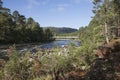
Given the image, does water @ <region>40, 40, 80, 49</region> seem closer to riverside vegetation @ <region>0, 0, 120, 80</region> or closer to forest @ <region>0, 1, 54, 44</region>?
riverside vegetation @ <region>0, 0, 120, 80</region>

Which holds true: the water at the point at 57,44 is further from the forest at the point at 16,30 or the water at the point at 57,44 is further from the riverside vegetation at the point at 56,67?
the forest at the point at 16,30

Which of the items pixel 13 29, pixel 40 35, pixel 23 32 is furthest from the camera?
pixel 40 35

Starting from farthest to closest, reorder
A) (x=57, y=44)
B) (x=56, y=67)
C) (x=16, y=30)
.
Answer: (x=16, y=30)
(x=57, y=44)
(x=56, y=67)

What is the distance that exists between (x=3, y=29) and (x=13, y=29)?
8.99 metres

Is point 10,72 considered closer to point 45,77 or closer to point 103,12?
point 45,77

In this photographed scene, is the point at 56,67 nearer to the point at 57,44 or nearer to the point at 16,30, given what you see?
the point at 57,44

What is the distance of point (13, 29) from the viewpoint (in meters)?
81.1

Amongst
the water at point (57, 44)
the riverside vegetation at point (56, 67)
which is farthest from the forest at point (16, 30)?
the riverside vegetation at point (56, 67)

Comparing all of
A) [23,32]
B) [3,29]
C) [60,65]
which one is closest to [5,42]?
[3,29]

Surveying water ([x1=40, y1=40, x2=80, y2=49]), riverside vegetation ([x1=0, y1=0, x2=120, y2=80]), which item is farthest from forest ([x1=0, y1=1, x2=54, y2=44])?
riverside vegetation ([x1=0, y1=0, x2=120, y2=80])

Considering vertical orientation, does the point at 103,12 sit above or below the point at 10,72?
above

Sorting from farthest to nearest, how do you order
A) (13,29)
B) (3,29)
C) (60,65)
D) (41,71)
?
1. (13,29)
2. (3,29)
3. (60,65)
4. (41,71)

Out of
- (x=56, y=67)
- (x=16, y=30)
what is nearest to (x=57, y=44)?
(x=56, y=67)

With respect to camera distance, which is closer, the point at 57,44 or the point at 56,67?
the point at 56,67
